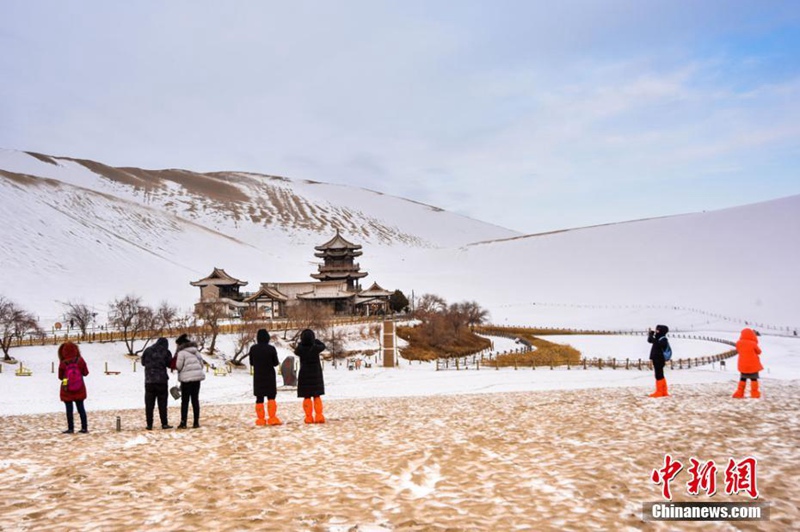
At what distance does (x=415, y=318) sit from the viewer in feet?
190

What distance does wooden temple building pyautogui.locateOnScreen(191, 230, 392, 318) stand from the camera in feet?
201

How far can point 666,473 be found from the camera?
19.4 feet

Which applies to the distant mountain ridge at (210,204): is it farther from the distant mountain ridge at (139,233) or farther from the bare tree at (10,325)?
the bare tree at (10,325)

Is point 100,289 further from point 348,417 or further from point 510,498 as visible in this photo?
point 510,498

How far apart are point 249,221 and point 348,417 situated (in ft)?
548

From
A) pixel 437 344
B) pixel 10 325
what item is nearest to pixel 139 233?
pixel 10 325

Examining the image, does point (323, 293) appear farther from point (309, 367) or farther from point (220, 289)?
point (309, 367)

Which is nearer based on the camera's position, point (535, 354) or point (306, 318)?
point (535, 354)

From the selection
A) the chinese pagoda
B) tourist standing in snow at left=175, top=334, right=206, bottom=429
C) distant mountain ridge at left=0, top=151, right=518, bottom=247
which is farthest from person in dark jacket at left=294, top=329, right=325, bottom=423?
distant mountain ridge at left=0, top=151, right=518, bottom=247

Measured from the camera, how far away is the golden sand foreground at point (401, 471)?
500 cm

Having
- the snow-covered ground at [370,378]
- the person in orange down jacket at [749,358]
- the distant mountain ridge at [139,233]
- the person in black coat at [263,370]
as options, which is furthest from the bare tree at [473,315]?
the person in black coat at [263,370]

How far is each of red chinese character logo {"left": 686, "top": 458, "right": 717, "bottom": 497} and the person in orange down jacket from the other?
6.06 meters

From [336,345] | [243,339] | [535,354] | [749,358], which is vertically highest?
[749,358]

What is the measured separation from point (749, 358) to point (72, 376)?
1314cm
